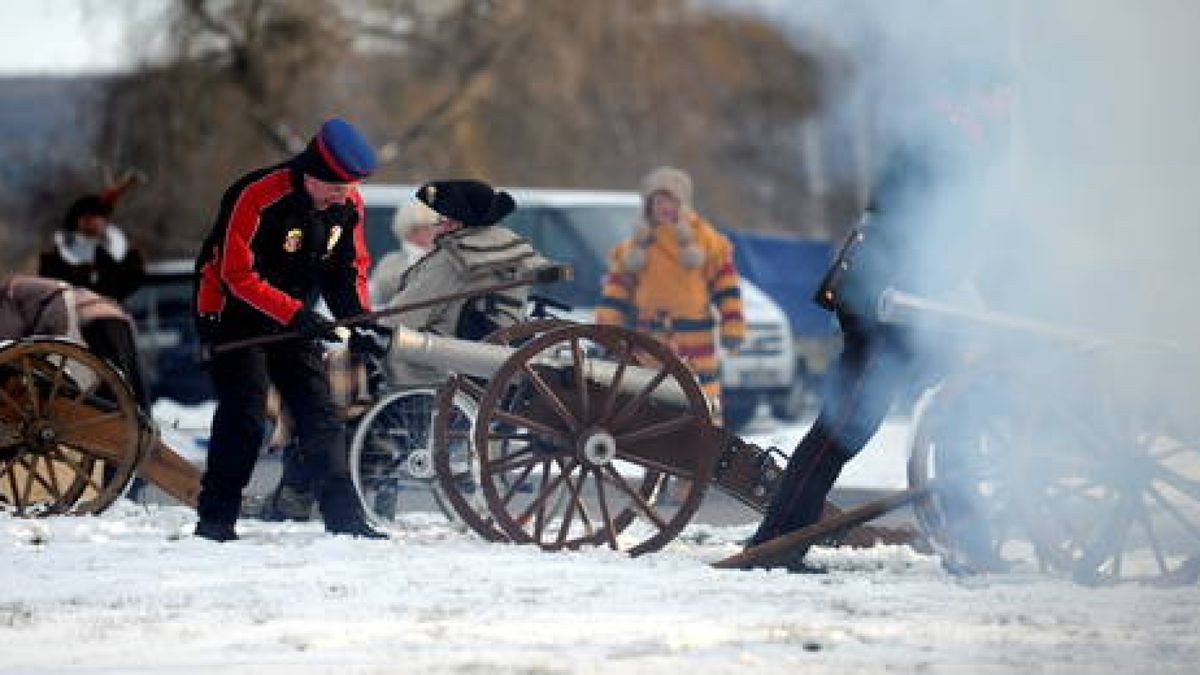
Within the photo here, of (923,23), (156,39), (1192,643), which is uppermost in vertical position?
(923,23)

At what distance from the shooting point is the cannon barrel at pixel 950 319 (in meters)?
10.3

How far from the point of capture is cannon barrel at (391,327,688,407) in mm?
11352

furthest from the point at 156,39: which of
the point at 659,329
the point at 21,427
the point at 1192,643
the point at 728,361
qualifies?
the point at 1192,643

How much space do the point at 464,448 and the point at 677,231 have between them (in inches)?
190

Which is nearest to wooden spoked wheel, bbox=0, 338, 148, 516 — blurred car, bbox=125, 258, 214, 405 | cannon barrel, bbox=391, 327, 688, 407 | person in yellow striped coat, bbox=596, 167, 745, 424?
cannon barrel, bbox=391, 327, 688, 407

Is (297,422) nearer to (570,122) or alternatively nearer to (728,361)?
(728,361)

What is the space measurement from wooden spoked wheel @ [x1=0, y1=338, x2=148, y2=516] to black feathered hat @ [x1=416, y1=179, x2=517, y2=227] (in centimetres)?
156

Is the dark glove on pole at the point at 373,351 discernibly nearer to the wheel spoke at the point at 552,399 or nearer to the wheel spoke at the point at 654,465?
the wheel spoke at the point at 552,399


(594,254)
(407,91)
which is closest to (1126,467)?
(594,254)

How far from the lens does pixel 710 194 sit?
192 ft

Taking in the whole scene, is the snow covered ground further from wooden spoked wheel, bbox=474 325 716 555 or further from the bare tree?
the bare tree

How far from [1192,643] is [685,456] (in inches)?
122

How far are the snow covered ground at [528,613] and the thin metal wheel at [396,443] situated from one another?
780 millimetres

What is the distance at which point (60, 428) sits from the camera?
488 inches
